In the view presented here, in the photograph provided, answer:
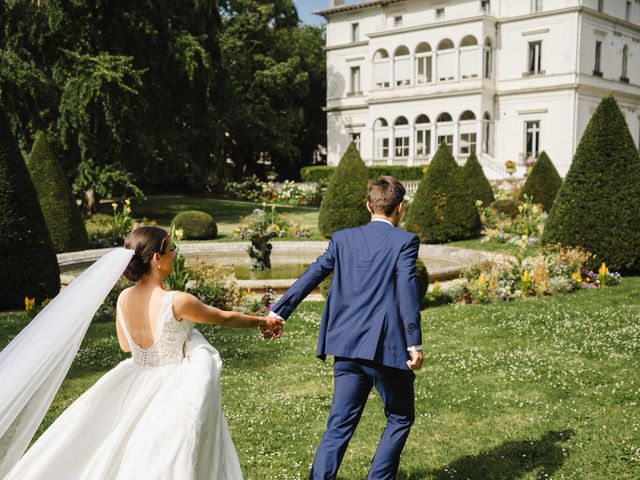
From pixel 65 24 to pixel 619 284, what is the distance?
19368mm

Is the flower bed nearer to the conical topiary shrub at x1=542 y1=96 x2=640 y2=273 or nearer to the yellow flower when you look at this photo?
the yellow flower

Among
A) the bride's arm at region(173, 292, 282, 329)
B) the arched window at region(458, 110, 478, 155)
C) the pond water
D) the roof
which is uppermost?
the roof

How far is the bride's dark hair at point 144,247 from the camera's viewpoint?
3.35 meters

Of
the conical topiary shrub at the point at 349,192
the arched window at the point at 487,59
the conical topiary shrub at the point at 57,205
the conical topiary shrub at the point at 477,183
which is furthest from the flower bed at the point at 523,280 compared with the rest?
the arched window at the point at 487,59

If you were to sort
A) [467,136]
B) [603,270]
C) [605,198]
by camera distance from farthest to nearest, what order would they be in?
1. [467,136]
2. [605,198]
3. [603,270]

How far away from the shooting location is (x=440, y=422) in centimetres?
512

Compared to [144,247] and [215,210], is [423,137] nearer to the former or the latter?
[215,210]

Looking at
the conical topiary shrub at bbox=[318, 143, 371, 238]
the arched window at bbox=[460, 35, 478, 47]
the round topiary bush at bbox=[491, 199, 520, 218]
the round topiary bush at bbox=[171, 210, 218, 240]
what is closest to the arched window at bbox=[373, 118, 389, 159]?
the arched window at bbox=[460, 35, 478, 47]

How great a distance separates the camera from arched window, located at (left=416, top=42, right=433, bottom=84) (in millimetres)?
39312

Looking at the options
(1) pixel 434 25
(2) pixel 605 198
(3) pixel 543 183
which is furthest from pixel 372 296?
Result: (1) pixel 434 25

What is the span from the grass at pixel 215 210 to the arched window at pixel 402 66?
1404 centimetres

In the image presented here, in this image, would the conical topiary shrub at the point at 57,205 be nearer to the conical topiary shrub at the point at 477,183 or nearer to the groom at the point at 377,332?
the conical topiary shrub at the point at 477,183

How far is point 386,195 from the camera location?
12.2 feet

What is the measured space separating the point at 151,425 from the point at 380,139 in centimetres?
3915
